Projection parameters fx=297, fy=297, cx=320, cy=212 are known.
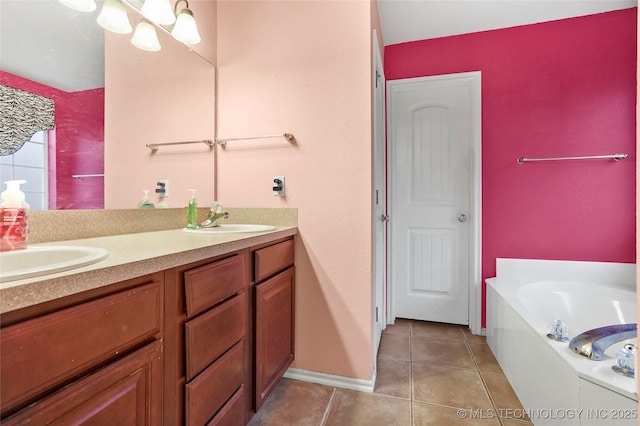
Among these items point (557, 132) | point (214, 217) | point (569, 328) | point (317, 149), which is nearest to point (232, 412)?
point (214, 217)

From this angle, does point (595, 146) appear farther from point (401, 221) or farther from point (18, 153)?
point (18, 153)

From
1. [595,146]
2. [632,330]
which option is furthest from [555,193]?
[632,330]

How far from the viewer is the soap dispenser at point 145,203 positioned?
1.45m

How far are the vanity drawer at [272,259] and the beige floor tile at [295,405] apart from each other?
68 cm

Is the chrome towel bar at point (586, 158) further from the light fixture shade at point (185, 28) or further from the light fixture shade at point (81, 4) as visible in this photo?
the light fixture shade at point (81, 4)

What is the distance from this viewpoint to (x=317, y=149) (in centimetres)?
170

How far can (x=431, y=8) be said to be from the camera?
7.00 ft

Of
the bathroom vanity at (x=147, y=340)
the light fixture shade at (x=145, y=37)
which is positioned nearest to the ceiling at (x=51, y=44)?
the light fixture shade at (x=145, y=37)

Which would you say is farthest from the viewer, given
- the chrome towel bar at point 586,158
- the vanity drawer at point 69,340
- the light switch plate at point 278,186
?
the chrome towel bar at point 586,158

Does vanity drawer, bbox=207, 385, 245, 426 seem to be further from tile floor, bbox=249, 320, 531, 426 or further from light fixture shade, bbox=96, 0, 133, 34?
light fixture shade, bbox=96, 0, 133, 34

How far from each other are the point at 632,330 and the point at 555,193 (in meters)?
1.44

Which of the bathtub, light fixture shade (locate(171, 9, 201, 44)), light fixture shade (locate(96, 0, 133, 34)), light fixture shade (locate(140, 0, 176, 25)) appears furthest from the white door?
light fixture shade (locate(96, 0, 133, 34))

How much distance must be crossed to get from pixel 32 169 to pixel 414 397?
1.92 meters

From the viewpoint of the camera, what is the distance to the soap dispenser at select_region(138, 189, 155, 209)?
1.45 metres
